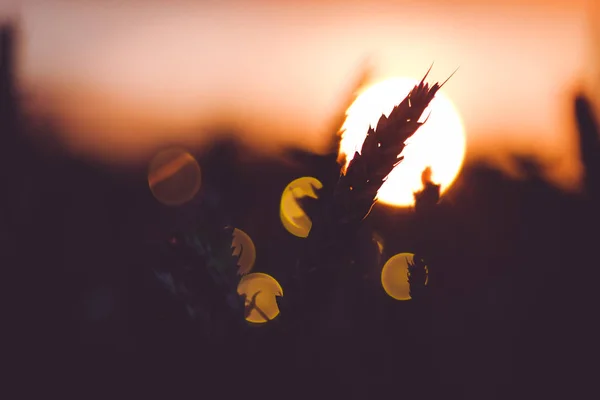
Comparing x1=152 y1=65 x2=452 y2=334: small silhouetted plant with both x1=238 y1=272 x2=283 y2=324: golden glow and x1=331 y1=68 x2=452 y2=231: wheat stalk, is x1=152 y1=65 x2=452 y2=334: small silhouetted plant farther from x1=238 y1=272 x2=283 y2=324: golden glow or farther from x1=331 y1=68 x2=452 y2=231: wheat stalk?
x1=238 y1=272 x2=283 y2=324: golden glow

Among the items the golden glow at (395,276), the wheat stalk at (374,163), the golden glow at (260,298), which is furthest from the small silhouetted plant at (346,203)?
the golden glow at (395,276)

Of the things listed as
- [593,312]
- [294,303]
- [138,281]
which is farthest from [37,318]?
[593,312]

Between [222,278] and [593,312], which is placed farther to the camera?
[593,312]

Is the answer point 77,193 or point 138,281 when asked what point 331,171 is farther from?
point 77,193

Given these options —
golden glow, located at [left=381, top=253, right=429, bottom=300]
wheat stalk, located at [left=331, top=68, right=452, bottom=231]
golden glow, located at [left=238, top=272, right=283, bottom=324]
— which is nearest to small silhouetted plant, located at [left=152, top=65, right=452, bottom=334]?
wheat stalk, located at [left=331, top=68, right=452, bottom=231]

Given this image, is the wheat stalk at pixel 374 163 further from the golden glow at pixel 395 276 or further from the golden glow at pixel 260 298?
the golden glow at pixel 395 276

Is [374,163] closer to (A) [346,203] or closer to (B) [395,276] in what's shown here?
(A) [346,203]
